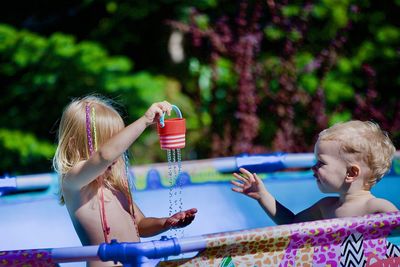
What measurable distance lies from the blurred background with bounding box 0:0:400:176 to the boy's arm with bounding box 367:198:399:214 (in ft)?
7.90

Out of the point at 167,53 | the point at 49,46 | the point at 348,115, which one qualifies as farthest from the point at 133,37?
the point at 348,115

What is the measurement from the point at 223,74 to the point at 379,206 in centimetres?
288

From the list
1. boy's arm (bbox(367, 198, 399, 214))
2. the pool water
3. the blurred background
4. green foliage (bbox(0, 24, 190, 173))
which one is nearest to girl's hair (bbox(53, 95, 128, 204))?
boy's arm (bbox(367, 198, 399, 214))

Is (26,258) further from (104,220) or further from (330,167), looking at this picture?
(330,167)

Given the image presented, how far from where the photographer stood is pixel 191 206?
349cm

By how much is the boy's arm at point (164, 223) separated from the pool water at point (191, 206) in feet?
2.65

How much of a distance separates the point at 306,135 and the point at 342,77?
20.7 inches

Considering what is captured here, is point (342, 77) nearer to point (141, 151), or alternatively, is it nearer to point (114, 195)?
point (141, 151)

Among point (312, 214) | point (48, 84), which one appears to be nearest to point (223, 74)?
point (48, 84)

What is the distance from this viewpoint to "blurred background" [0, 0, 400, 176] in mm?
4879

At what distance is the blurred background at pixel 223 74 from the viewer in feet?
16.0

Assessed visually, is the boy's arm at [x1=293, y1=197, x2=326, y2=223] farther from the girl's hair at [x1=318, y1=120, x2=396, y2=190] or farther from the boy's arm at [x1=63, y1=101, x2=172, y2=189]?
the boy's arm at [x1=63, y1=101, x2=172, y2=189]

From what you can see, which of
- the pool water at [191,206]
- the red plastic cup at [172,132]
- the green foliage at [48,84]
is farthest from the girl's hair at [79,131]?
the green foliage at [48,84]

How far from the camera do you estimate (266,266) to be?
194 centimetres
